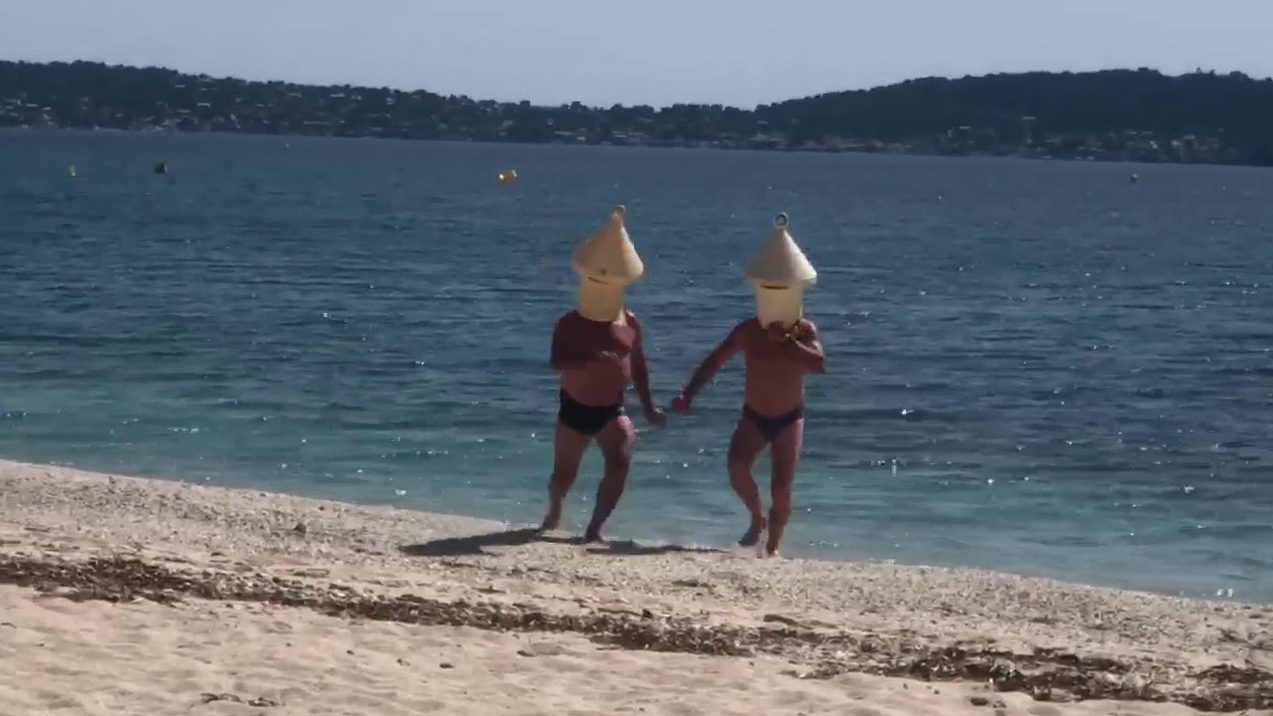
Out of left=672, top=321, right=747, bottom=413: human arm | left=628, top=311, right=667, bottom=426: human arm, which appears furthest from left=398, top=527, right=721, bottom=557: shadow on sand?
left=672, top=321, right=747, bottom=413: human arm

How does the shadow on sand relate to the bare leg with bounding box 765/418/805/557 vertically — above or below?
below

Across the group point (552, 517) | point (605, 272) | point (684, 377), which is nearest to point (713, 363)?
point (605, 272)

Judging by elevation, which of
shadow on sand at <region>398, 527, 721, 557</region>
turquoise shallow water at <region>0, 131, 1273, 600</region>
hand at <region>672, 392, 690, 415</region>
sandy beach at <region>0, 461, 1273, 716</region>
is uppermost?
hand at <region>672, 392, 690, 415</region>

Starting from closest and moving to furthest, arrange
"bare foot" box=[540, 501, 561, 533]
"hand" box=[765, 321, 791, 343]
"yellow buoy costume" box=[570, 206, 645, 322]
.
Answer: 1. "hand" box=[765, 321, 791, 343]
2. "yellow buoy costume" box=[570, 206, 645, 322]
3. "bare foot" box=[540, 501, 561, 533]

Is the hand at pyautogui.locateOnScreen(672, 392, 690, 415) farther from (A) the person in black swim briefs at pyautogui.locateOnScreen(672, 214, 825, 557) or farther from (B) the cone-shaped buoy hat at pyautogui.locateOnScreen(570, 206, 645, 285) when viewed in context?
(B) the cone-shaped buoy hat at pyautogui.locateOnScreen(570, 206, 645, 285)

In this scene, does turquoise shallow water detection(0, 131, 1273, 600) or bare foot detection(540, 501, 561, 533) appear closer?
bare foot detection(540, 501, 561, 533)

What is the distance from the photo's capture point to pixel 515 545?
10578 millimetres

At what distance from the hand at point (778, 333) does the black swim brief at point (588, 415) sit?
0.88 meters

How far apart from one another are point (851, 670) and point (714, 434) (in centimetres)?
879

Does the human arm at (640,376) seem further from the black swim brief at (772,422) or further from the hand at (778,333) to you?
the hand at (778,333)

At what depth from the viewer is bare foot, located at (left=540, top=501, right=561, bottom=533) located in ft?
36.3

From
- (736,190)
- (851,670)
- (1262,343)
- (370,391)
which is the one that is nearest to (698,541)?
(851,670)

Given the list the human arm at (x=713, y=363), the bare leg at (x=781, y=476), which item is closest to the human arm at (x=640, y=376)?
the human arm at (x=713, y=363)

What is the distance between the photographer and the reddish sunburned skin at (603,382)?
10539 millimetres
